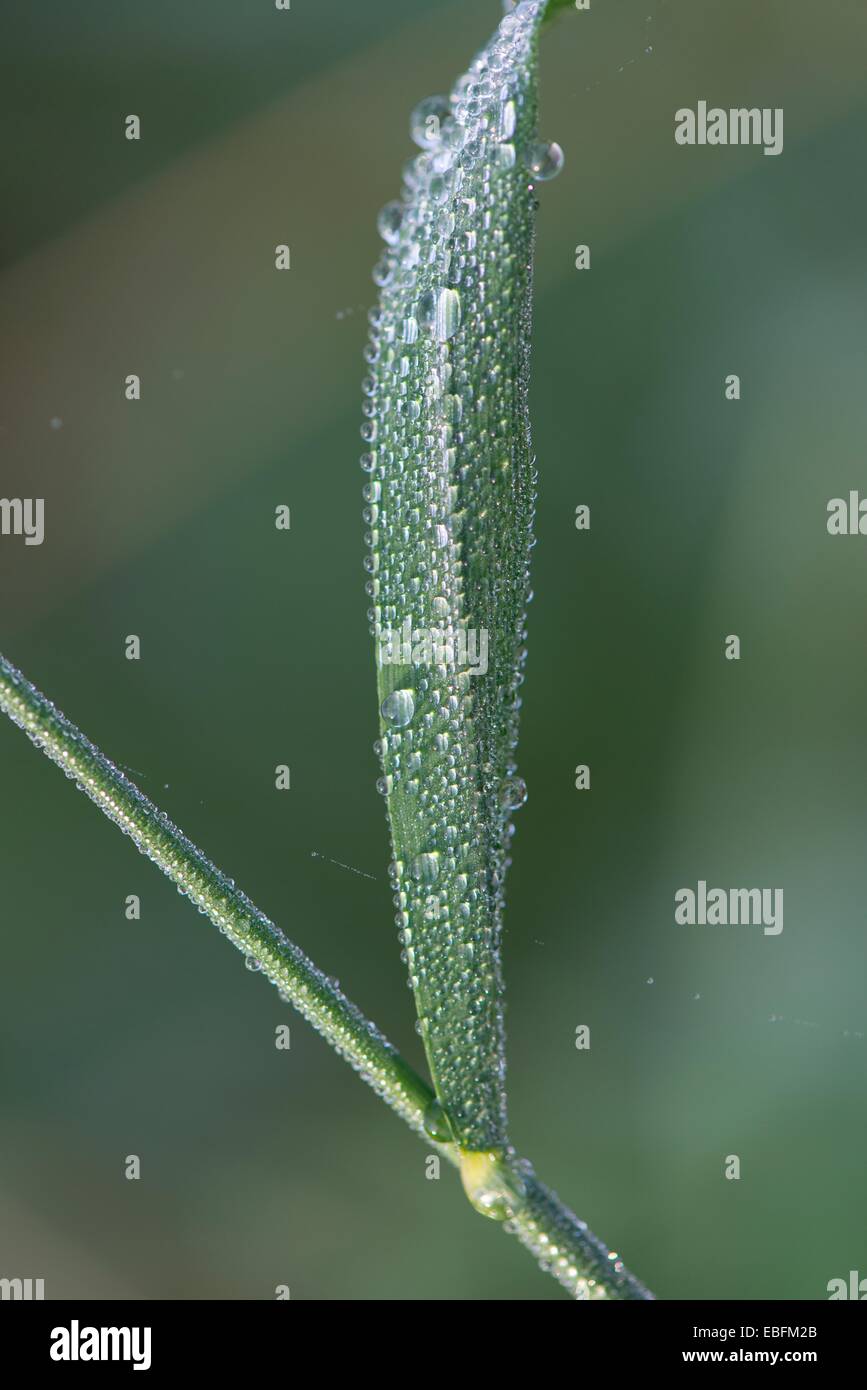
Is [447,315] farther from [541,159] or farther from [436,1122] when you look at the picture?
[436,1122]

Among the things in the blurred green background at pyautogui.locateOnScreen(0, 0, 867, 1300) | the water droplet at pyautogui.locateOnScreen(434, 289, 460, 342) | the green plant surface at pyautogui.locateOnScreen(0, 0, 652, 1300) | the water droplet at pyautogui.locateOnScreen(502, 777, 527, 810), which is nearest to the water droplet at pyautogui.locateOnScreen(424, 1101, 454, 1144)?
the green plant surface at pyautogui.locateOnScreen(0, 0, 652, 1300)

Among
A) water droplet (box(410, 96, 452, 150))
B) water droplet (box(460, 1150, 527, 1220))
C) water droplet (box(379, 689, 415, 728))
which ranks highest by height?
water droplet (box(410, 96, 452, 150))

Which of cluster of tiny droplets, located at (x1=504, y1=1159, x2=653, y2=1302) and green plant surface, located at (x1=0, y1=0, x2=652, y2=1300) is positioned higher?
green plant surface, located at (x1=0, y1=0, x2=652, y2=1300)

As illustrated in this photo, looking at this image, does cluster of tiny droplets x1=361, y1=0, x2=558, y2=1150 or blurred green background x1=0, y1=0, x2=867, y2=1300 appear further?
blurred green background x1=0, y1=0, x2=867, y2=1300

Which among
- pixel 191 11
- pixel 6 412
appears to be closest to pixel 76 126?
pixel 191 11

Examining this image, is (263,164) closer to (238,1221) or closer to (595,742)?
(595,742)

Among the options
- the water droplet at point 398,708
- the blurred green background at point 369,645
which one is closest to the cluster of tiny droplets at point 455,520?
the water droplet at point 398,708

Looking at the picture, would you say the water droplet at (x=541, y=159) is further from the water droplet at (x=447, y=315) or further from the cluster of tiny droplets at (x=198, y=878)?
the cluster of tiny droplets at (x=198, y=878)

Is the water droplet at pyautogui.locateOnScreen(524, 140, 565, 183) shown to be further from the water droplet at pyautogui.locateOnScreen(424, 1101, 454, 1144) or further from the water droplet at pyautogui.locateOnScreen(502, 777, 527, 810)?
the water droplet at pyautogui.locateOnScreen(424, 1101, 454, 1144)

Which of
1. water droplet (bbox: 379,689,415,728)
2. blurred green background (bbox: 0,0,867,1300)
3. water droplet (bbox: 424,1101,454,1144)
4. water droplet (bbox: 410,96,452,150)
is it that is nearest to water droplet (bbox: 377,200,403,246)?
water droplet (bbox: 410,96,452,150)
